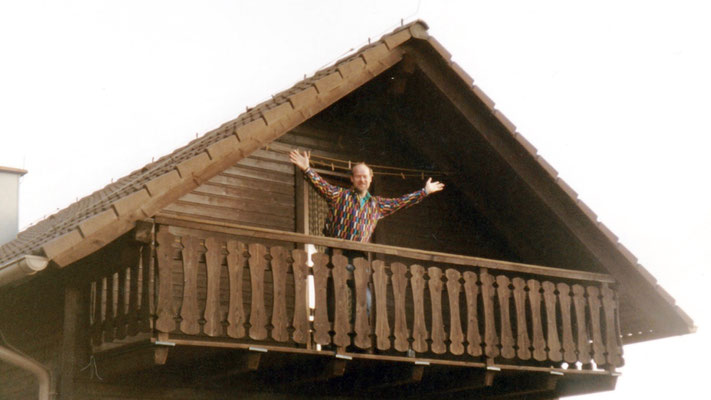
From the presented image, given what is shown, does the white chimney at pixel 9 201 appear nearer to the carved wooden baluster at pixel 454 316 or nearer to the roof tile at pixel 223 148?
the roof tile at pixel 223 148

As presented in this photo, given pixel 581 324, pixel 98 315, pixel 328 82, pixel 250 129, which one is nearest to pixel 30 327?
pixel 98 315

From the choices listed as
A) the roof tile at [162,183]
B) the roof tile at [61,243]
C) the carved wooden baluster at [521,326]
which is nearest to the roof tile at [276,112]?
the roof tile at [162,183]

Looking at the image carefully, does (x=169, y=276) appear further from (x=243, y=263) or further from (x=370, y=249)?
(x=370, y=249)

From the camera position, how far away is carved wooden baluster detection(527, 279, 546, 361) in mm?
11953

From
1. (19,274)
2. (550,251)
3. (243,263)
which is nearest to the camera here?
(19,274)

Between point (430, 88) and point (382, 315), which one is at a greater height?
point (430, 88)

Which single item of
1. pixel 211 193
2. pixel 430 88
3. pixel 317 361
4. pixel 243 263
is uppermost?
pixel 430 88

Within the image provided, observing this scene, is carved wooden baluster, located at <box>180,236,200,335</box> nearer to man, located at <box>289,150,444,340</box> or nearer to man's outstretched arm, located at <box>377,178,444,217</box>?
man, located at <box>289,150,444,340</box>

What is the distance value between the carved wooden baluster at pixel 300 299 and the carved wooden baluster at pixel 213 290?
74 cm

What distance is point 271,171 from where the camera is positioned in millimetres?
13117

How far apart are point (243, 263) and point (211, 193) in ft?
8.23

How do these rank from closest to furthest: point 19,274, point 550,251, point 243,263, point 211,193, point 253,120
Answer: point 19,274
point 243,263
point 253,120
point 211,193
point 550,251

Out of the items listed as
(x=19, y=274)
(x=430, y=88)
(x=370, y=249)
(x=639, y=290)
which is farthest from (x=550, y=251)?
(x=19, y=274)

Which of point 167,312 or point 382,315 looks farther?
point 382,315
